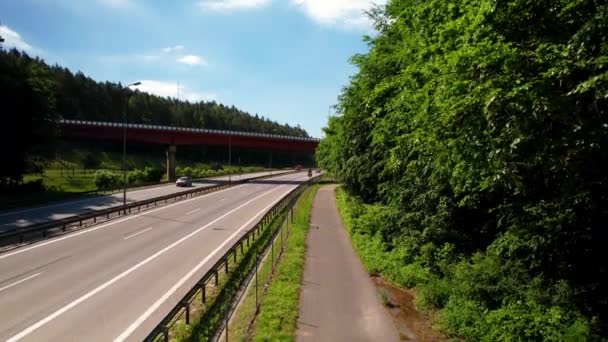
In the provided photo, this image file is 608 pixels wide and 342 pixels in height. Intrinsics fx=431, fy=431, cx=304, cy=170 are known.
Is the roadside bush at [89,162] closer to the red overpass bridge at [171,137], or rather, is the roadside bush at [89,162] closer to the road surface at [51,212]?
the red overpass bridge at [171,137]

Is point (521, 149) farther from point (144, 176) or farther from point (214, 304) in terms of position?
point (144, 176)

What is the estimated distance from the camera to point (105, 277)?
15.2 meters

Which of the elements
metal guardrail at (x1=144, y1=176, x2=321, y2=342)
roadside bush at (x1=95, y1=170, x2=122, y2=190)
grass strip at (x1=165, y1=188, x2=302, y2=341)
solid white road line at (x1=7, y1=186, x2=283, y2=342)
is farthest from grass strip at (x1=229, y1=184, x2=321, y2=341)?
roadside bush at (x1=95, y1=170, x2=122, y2=190)

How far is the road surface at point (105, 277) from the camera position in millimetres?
10789

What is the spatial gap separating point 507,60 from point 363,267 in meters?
11.6

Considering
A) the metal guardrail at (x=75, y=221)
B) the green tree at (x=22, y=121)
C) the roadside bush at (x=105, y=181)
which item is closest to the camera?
the metal guardrail at (x=75, y=221)

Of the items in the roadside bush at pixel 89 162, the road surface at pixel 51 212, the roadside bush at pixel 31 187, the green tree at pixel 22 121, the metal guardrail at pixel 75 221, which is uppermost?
the green tree at pixel 22 121

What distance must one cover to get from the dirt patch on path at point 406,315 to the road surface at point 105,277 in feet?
20.7

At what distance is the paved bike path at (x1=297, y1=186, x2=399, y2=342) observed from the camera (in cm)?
1053

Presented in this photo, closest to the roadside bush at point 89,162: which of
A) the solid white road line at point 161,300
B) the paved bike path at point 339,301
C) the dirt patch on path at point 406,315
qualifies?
the solid white road line at point 161,300

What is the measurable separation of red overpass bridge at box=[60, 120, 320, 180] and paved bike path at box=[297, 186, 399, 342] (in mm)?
52705

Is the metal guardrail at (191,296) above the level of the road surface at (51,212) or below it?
above

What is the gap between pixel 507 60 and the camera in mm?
7301

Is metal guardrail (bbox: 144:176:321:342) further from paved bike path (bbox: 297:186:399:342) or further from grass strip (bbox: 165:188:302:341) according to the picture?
paved bike path (bbox: 297:186:399:342)
